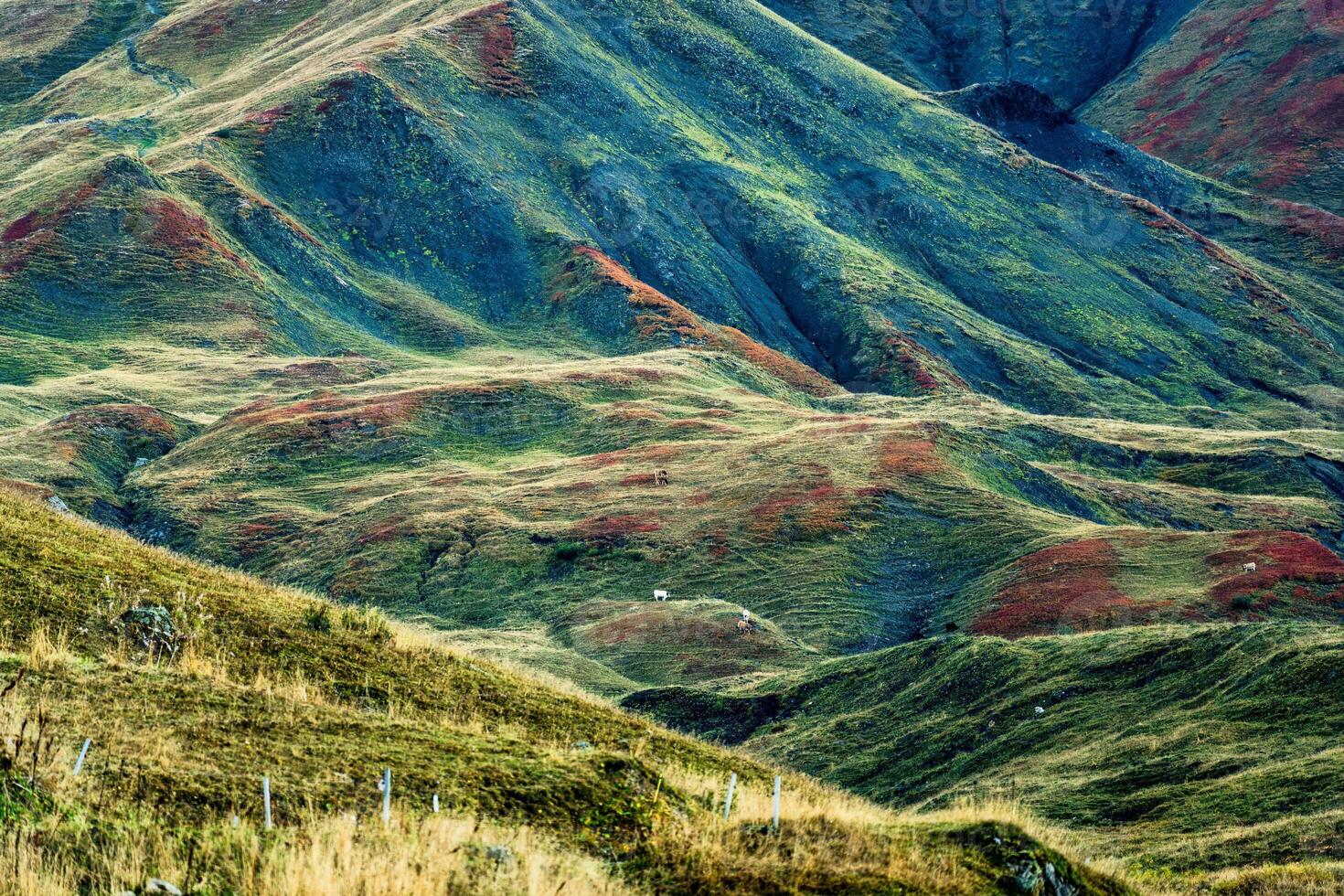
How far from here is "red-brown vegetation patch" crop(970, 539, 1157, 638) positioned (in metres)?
46.5

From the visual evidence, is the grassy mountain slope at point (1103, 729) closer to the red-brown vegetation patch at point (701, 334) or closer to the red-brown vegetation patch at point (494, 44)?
the red-brown vegetation patch at point (701, 334)

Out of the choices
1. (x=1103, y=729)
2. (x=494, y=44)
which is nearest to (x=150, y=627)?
(x=1103, y=729)

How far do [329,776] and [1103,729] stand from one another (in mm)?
22064

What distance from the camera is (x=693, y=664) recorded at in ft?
147

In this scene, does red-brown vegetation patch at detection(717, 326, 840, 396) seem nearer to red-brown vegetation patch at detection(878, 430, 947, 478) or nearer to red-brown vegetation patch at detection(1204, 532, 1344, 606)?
red-brown vegetation patch at detection(878, 430, 947, 478)

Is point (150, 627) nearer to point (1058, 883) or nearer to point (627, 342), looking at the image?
point (1058, 883)

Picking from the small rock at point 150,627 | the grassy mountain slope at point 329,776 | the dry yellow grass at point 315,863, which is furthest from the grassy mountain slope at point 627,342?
the dry yellow grass at point 315,863

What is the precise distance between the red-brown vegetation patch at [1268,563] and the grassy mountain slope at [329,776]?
35.2 m

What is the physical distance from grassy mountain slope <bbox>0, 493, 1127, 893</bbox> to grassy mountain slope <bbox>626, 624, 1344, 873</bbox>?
29.8 feet

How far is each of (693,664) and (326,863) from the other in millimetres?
36221

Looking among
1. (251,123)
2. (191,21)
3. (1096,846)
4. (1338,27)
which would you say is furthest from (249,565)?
(1338,27)

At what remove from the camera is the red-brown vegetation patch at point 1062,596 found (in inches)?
1829

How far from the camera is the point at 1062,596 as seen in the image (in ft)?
160

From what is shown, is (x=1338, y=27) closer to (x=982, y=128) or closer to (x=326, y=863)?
(x=982, y=128)
